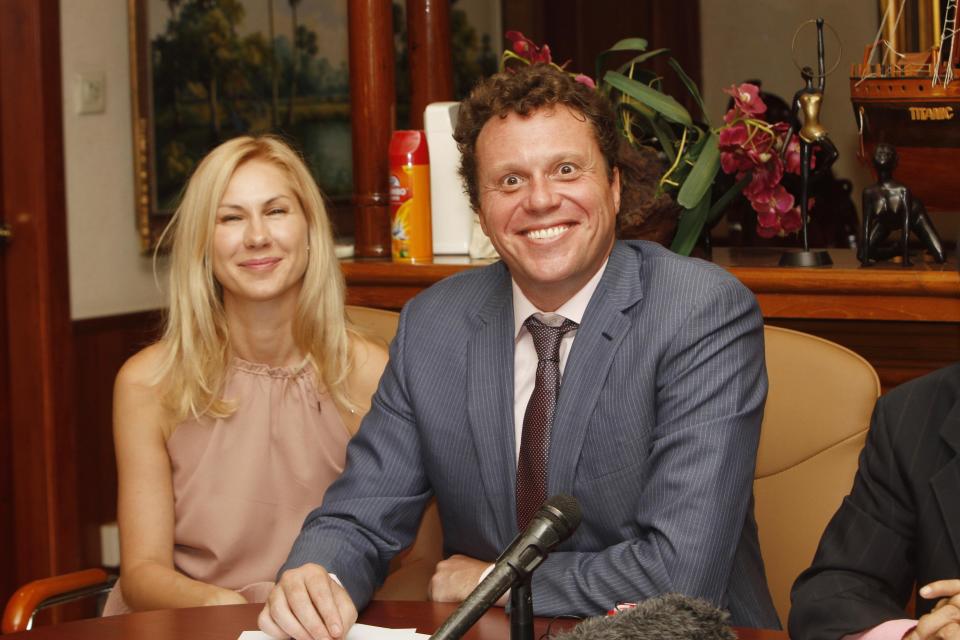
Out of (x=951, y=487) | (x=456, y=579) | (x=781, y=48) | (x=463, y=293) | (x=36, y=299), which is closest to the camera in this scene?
(x=951, y=487)

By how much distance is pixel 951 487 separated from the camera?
4.99 feet

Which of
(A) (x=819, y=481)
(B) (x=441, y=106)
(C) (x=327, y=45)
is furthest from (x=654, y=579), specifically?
(C) (x=327, y=45)

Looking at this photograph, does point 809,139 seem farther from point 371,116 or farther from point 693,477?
point 371,116

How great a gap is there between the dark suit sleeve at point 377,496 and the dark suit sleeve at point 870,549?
615 mm

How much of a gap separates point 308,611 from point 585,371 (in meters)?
0.55

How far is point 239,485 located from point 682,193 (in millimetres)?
987

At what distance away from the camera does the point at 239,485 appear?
7.65 feet

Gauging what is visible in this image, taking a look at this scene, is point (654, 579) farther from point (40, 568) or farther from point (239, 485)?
point (40, 568)

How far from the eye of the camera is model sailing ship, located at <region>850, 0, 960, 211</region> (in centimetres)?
231

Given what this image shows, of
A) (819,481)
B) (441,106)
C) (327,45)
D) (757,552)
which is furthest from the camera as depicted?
(327,45)

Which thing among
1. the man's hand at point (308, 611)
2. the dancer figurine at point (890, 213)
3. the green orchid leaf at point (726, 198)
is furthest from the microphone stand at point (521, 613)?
the green orchid leaf at point (726, 198)

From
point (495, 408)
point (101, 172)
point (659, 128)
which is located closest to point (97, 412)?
point (101, 172)

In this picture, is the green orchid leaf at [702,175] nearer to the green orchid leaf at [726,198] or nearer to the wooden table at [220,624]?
the green orchid leaf at [726,198]

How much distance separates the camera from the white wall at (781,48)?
558cm
